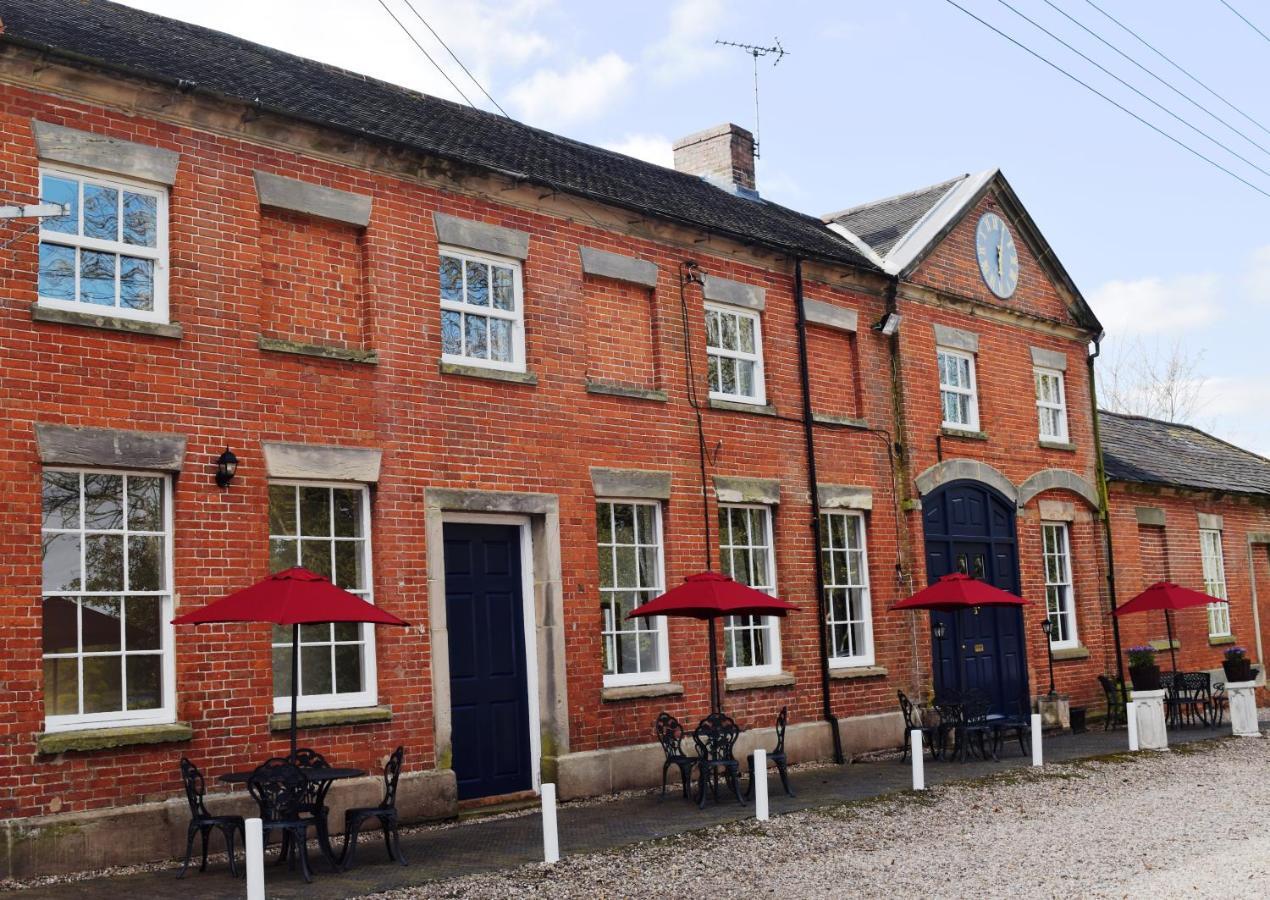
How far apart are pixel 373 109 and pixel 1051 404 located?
12.7 metres

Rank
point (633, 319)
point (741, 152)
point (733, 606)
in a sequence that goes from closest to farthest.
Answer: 1. point (733, 606)
2. point (633, 319)
3. point (741, 152)

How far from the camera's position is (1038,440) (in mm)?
21484

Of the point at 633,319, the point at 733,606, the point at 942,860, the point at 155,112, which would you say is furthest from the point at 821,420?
the point at 155,112

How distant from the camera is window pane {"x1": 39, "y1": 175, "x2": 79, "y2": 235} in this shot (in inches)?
428

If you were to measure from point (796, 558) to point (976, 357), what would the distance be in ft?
18.4

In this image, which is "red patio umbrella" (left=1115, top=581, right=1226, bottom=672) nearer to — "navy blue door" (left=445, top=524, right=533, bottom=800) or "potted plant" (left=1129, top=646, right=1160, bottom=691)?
"potted plant" (left=1129, top=646, right=1160, bottom=691)

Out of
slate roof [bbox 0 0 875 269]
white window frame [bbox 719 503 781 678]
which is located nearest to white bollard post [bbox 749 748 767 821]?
white window frame [bbox 719 503 781 678]

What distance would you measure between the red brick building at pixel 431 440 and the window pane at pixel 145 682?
27 mm

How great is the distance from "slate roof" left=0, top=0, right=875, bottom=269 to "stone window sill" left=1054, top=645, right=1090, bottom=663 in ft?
23.0

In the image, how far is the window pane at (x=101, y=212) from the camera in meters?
11.1

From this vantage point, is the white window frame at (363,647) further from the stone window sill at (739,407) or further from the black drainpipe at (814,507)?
the black drainpipe at (814,507)

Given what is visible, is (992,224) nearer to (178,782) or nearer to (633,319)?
(633,319)

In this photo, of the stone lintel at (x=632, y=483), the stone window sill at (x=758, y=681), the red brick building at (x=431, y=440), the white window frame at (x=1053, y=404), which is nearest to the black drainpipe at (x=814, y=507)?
the red brick building at (x=431, y=440)

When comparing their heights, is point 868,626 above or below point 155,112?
below
